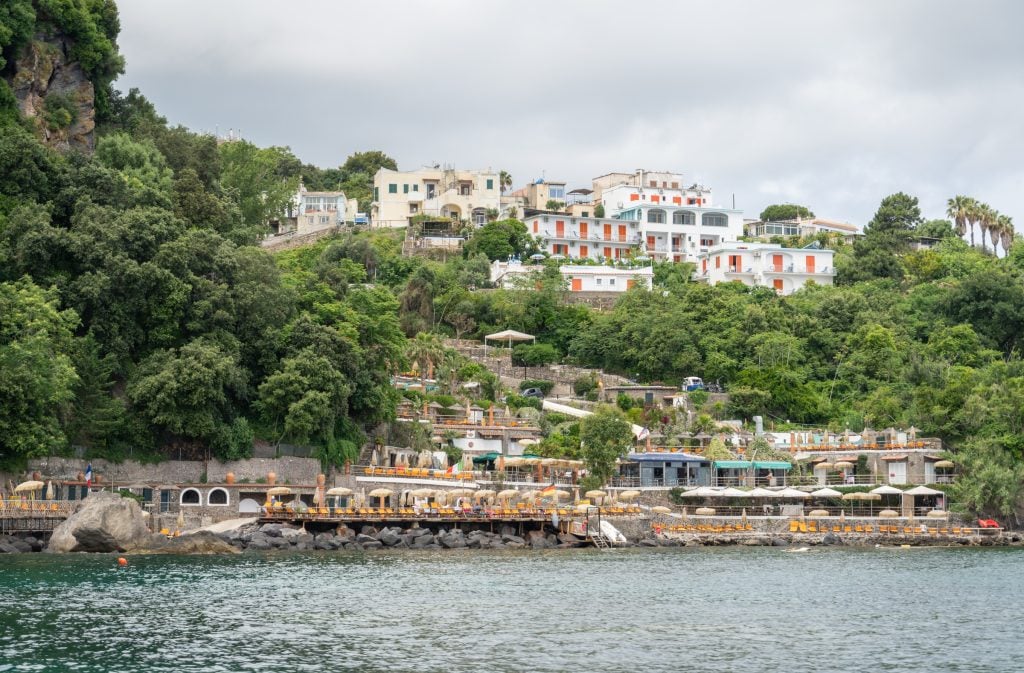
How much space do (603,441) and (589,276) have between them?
36.1m

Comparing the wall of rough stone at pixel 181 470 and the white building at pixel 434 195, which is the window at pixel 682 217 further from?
the wall of rough stone at pixel 181 470

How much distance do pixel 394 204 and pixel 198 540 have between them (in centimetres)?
6878

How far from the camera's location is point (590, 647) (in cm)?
3297

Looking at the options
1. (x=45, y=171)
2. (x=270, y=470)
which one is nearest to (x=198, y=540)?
(x=270, y=470)

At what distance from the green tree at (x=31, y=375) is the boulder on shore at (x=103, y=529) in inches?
187

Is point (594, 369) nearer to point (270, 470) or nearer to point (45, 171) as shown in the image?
point (270, 470)

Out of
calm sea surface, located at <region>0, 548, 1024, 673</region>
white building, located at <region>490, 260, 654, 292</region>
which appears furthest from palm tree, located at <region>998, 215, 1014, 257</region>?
calm sea surface, located at <region>0, 548, 1024, 673</region>

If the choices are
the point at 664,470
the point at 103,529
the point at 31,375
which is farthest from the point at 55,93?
the point at 664,470

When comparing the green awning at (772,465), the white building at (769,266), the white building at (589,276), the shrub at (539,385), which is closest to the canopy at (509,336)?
the shrub at (539,385)

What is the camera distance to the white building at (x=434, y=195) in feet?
399

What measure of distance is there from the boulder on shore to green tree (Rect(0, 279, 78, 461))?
475 centimetres

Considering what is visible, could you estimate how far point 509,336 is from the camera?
298ft

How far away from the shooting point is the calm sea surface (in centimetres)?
3119

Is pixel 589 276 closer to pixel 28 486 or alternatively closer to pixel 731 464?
pixel 731 464
